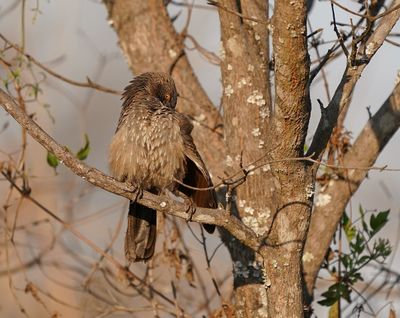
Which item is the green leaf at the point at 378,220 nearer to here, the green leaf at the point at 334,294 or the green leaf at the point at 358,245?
the green leaf at the point at 358,245

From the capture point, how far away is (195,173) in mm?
4402

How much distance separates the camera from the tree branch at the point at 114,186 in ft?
10.7

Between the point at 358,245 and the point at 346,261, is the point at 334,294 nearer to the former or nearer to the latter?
the point at 346,261

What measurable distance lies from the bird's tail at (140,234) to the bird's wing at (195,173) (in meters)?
0.26

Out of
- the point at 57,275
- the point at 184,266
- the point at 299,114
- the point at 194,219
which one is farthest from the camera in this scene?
the point at 57,275

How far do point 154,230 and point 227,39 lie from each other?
1.16 meters

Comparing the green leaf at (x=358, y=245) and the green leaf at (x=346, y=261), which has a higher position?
the green leaf at (x=358, y=245)

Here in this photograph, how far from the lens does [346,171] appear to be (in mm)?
4531

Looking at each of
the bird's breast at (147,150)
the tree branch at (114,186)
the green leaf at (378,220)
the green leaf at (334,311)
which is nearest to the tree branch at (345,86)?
the tree branch at (114,186)

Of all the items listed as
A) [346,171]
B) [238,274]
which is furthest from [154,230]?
[346,171]

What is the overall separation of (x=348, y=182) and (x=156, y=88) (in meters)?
1.26

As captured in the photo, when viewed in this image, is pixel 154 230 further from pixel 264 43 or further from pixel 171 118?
pixel 264 43

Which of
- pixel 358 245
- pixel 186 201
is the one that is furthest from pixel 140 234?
pixel 358 245

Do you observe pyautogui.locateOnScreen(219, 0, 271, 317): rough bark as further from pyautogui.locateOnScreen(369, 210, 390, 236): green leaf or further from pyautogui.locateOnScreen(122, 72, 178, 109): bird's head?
pyautogui.locateOnScreen(369, 210, 390, 236): green leaf
